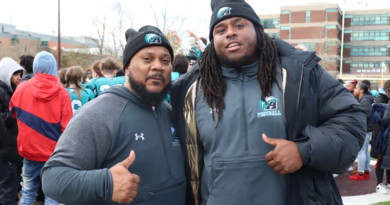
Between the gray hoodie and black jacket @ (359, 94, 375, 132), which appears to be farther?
black jacket @ (359, 94, 375, 132)

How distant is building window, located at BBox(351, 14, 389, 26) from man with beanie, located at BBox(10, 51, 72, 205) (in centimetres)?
6548

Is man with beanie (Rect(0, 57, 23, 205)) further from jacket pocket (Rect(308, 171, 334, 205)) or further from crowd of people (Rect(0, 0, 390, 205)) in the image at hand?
jacket pocket (Rect(308, 171, 334, 205))

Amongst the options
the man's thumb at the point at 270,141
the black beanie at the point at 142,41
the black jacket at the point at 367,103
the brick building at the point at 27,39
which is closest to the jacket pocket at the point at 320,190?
the man's thumb at the point at 270,141

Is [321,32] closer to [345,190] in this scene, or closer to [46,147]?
[345,190]

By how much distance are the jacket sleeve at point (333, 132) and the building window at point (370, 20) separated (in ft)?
217

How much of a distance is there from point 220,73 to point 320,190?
1.04 metres

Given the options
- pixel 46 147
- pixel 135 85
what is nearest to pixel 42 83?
pixel 46 147

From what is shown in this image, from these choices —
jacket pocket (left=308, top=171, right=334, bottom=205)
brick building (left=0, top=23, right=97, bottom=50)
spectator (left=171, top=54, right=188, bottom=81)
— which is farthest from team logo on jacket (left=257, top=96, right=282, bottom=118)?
brick building (left=0, top=23, right=97, bottom=50)

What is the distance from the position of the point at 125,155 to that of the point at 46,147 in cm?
284

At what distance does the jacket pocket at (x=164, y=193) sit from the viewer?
7.15 feet

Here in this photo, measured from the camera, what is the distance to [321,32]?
57.1 meters

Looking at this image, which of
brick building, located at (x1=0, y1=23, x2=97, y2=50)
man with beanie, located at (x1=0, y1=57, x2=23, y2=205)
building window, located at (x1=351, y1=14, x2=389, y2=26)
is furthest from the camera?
brick building, located at (x1=0, y1=23, x2=97, y2=50)

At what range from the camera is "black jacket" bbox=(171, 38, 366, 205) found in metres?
2.04

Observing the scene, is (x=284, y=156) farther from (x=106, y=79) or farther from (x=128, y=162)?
(x=106, y=79)
